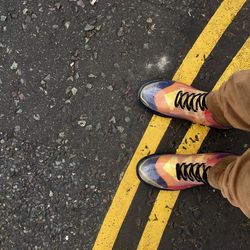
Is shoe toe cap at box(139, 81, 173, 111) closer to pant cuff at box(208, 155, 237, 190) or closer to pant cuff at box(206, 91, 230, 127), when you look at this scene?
pant cuff at box(206, 91, 230, 127)

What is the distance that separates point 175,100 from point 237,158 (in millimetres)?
554

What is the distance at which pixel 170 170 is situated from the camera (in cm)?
253

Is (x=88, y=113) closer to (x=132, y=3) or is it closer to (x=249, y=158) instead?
(x=132, y=3)

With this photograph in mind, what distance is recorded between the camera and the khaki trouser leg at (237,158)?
1960 mm

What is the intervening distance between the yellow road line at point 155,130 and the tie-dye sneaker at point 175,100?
68mm

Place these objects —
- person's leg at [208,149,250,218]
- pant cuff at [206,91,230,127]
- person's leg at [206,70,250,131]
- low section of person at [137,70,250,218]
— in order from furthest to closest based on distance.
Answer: pant cuff at [206,91,230,127], low section of person at [137,70,250,218], person's leg at [206,70,250,131], person's leg at [208,149,250,218]

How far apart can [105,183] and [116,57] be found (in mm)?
666

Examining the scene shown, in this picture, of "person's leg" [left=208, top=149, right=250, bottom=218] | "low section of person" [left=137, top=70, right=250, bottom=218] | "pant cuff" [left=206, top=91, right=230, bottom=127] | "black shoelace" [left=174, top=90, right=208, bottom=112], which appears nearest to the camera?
"person's leg" [left=208, top=149, right=250, bottom=218]

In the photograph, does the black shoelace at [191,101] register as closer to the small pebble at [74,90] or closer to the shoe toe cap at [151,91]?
the shoe toe cap at [151,91]

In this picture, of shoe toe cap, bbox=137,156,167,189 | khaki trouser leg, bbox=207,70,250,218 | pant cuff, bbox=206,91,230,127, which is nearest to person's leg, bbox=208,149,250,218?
khaki trouser leg, bbox=207,70,250,218

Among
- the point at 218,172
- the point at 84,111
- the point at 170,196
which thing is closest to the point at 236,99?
the point at 218,172

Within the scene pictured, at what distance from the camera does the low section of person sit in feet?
7.11

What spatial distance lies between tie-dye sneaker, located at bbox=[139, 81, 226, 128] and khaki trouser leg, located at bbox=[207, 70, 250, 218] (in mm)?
173

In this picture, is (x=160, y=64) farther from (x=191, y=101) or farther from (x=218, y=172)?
(x=218, y=172)
